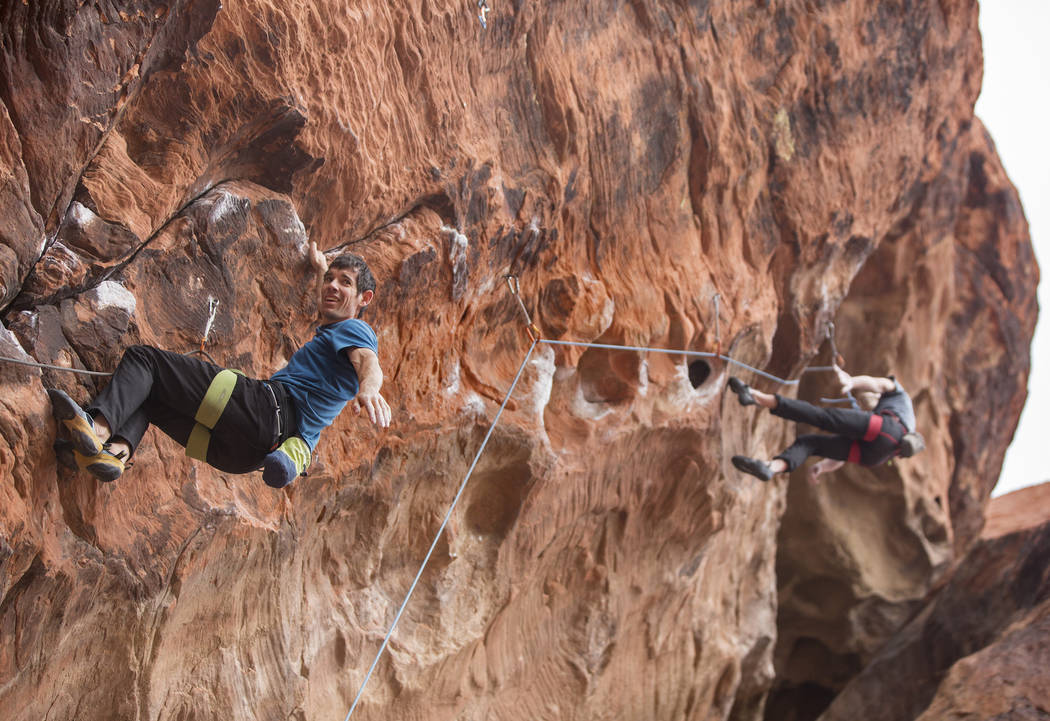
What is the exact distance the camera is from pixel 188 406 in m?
2.97

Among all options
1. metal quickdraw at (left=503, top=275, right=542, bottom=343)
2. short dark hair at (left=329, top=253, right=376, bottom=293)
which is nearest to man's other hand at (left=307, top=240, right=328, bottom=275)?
short dark hair at (left=329, top=253, right=376, bottom=293)

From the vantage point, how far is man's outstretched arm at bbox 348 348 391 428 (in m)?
2.98

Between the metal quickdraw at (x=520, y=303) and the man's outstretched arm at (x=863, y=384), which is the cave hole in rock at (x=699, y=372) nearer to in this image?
the man's outstretched arm at (x=863, y=384)

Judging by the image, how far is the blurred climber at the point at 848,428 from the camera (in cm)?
566

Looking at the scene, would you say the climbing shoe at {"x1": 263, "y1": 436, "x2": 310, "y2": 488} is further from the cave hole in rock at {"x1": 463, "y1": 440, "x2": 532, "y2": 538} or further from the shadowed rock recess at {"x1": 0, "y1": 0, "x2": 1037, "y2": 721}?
the cave hole in rock at {"x1": 463, "y1": 440, "x2": 532, "y2": 538}

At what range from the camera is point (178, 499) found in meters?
3.51

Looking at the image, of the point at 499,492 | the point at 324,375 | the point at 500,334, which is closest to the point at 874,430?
the point at 499,492

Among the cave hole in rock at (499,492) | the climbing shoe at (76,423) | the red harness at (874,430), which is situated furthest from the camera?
the red harness at (874,430)

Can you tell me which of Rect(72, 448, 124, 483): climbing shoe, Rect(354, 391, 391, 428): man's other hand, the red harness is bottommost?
Rect(72, 448, 124, 483): climbing shoe

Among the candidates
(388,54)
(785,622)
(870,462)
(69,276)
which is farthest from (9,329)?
(785,622)

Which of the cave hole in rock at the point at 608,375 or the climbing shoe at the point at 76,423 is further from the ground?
the cave hole in rock at the point at 608,375

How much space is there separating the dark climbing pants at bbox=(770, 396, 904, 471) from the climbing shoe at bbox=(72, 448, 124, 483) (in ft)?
13.3

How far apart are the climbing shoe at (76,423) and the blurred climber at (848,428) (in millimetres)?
3854

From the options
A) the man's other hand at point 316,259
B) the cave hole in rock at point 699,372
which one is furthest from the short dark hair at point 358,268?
the cave hole in rock at point 699,372
